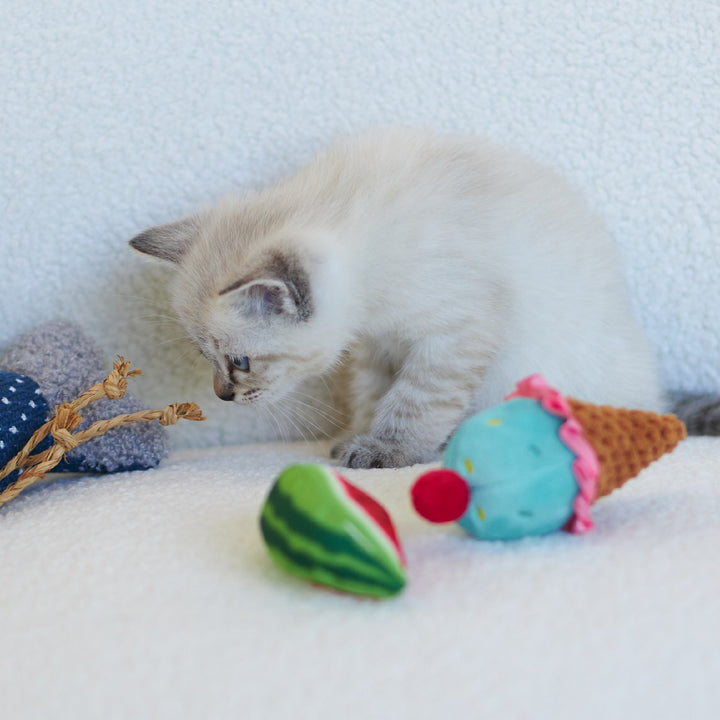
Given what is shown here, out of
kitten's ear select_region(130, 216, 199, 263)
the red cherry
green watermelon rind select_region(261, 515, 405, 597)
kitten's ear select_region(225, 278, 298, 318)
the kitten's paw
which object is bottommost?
the kitten's paw

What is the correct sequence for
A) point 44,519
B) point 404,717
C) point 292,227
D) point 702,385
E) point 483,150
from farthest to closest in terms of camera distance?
point 702,385, point 483,150, point 292,227, point 44,519, point 404,717

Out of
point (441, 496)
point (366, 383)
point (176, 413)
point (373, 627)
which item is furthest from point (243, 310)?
point (373, 627)

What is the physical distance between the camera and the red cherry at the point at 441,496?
71 centimetres

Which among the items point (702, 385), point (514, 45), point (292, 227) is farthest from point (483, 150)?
point (702, 385)

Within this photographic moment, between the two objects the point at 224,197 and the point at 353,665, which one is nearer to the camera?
the point at 353,665

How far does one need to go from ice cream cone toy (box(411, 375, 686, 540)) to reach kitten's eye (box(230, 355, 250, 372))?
50 cm

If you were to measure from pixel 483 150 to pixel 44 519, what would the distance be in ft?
2.73

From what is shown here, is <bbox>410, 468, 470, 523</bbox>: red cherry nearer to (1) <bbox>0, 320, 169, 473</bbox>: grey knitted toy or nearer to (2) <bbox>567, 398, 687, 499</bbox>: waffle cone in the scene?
(2) <bbox>567, 398, 687, 499</bbox>: waffle cone

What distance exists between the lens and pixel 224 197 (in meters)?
1.31

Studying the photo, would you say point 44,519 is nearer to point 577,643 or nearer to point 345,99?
point 577,643

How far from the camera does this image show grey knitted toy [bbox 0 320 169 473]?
3.63ft

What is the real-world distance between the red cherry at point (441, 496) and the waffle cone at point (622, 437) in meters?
0.12

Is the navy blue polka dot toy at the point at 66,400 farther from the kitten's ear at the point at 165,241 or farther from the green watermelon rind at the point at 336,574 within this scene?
the green watermelon rind at the point at 336,574

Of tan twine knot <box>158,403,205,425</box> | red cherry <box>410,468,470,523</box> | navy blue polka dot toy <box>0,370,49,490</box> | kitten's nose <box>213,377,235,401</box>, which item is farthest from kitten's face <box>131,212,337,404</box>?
red cherry <box>410,468,470,523</box>
